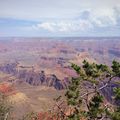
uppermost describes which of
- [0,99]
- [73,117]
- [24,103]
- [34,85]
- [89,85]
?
[89,85]

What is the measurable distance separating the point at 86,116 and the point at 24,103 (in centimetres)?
7410

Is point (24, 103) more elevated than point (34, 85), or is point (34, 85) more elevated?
point (24, 103)

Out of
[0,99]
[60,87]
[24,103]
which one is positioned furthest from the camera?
[60,87]

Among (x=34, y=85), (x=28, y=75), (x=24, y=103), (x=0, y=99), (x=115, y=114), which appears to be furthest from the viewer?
(x=28, y=75)

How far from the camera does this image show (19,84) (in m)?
161

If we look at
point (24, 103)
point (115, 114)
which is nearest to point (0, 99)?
point (115, 114)

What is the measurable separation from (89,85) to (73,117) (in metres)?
3.09

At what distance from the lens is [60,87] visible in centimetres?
15362

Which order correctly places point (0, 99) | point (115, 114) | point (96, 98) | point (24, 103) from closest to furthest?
1. point (115, 114)
2. point (96, 98)
3. point (0, 99)
4. point (24, 103)

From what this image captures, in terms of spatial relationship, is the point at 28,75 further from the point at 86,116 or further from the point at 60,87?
the point at 86,116

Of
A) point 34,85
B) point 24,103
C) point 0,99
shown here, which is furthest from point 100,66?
point 34,85

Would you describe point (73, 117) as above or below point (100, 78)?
below

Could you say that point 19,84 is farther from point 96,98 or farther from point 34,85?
point 96,98

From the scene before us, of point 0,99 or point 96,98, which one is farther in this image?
point 0,99
